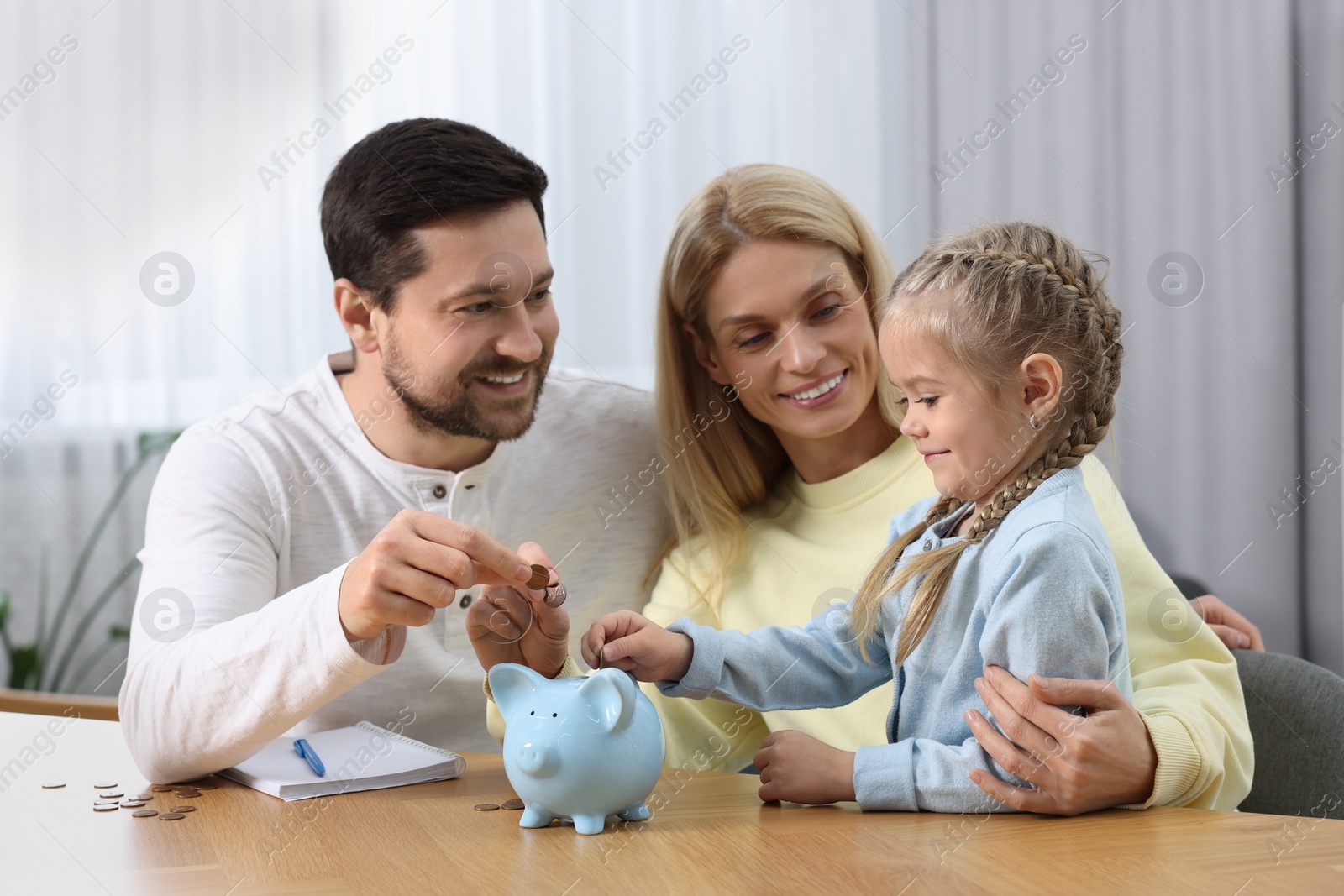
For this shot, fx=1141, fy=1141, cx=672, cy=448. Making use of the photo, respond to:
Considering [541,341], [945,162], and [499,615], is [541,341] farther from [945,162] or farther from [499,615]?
[945,162]

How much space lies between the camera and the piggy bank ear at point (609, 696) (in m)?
0.87

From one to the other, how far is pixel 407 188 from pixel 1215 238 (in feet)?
7.27

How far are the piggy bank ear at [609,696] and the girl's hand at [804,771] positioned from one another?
0.16 metres

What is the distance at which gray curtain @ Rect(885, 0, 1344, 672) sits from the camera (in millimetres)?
2844

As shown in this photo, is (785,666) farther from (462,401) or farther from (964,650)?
(462,401)

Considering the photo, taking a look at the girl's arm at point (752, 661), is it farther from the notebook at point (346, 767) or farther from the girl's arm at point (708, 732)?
the girl's arm at point (708, 732)

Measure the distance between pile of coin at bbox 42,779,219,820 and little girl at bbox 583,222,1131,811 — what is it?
387mm

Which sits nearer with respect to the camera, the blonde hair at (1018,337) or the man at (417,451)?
the blonde hair at (1018,337)

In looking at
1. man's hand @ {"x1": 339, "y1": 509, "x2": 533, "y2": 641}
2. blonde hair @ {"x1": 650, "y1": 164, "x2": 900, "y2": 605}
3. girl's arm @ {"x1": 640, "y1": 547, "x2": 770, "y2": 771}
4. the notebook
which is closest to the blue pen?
the notebook

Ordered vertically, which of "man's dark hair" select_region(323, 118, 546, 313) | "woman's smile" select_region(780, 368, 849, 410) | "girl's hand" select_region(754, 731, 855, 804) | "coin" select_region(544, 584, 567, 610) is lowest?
"girl's hand" select_region(754, 731, 855, 804)

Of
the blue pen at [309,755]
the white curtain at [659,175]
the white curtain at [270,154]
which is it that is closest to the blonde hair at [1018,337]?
the blue pen at [309,755]

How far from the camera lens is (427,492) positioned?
1505 millimetres

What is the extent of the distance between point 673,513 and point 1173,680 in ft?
2.29

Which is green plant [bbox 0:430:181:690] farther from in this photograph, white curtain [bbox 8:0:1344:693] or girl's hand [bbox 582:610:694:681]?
girl's hand [bbox 582:610:694:681]
